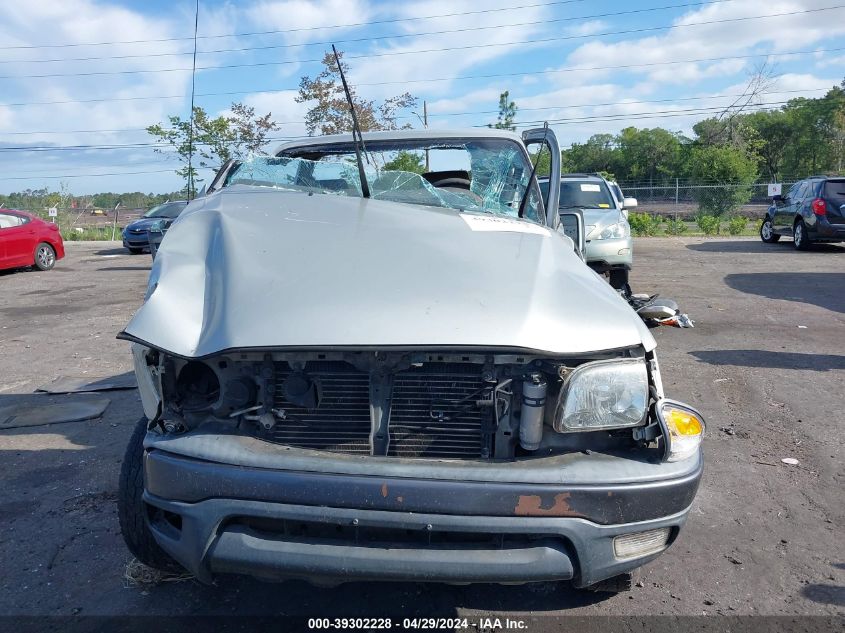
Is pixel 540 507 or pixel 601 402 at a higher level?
pixel 601 402

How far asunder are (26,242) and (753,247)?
17.0 metres

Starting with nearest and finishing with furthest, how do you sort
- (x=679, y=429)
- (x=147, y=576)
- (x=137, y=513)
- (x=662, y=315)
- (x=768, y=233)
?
(x=679, y=429) → (x=137, y=513) → (x=147, y=576) → (x=662, y=315) → (x=768, y=233)

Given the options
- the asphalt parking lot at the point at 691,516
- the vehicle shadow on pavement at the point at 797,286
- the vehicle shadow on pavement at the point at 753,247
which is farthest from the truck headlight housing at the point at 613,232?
the vehicle shadow on pavement at the point at 753,247

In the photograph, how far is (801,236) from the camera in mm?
16266

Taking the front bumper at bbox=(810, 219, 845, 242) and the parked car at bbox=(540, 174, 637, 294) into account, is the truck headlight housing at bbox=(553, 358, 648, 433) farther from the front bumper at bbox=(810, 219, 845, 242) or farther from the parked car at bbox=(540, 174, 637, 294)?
the front bumper at bbox=(810, 219, 845, 242)

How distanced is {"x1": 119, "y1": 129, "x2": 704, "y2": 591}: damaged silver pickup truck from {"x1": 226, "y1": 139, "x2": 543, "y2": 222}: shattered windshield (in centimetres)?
102

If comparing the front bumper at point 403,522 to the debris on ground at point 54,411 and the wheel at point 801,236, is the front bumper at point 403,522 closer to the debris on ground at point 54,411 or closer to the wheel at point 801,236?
the debris on ground at point 54,411

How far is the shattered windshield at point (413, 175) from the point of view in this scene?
4.00 m

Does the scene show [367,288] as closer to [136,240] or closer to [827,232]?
[827,232]

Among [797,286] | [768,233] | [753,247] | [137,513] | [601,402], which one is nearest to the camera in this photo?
[601,402]

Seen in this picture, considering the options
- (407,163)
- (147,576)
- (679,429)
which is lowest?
(147,576)

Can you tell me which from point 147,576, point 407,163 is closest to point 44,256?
point 407,163

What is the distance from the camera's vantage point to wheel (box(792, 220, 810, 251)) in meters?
16.1

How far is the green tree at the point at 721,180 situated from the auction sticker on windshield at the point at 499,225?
28.6 metres
